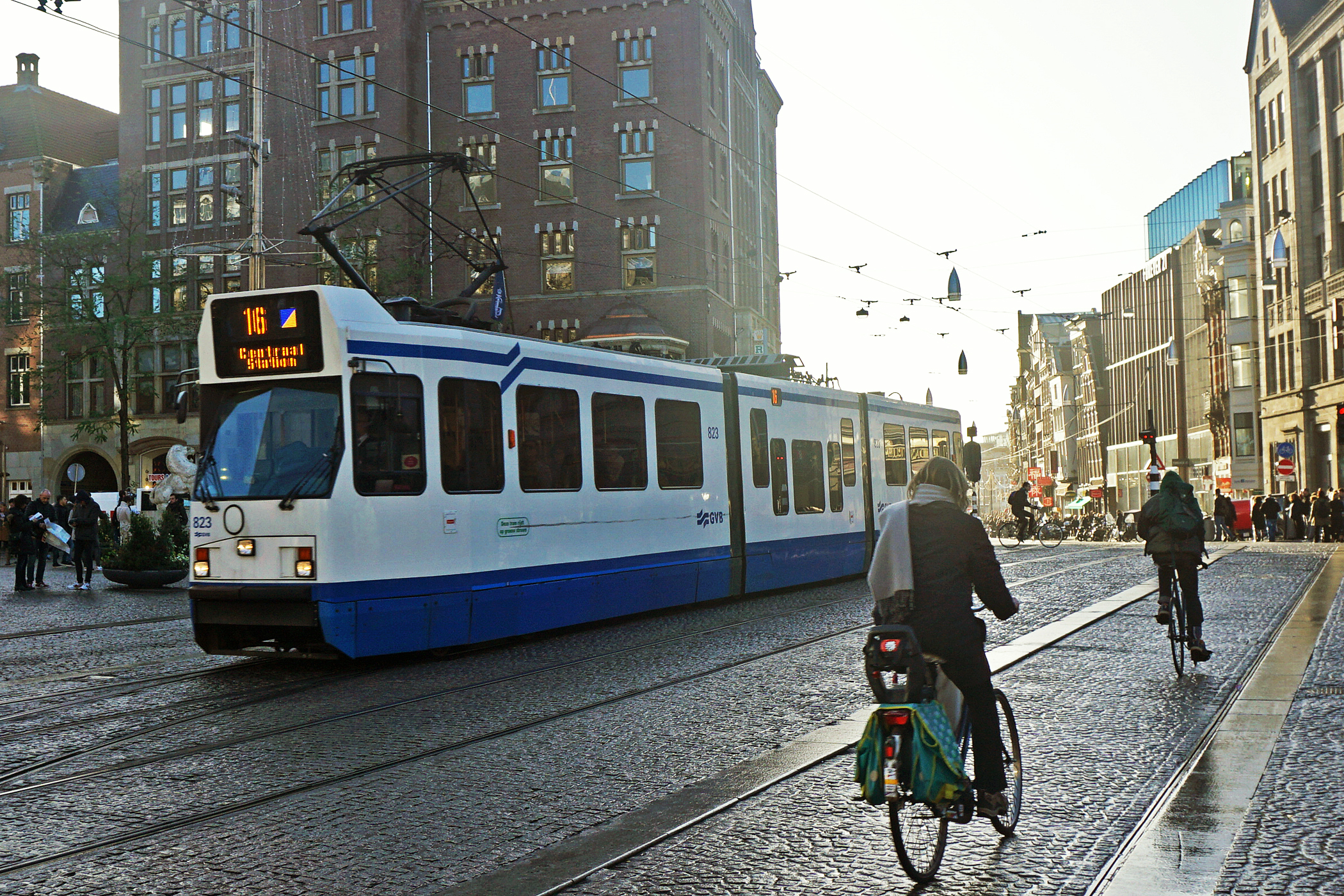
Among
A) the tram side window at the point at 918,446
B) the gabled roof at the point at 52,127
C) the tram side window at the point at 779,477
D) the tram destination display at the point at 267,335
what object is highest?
the gabled roof at the point at 52,127

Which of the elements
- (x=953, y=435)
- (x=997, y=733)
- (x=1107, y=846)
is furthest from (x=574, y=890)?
(x=953, y=435)

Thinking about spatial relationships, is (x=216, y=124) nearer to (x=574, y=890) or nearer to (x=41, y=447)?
(x=41, y=447)

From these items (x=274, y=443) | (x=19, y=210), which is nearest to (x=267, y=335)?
(x=274, y=443)

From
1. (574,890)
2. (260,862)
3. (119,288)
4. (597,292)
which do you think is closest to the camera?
(574,890)

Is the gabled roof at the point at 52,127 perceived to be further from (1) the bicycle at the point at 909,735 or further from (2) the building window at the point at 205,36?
(1) the bicycle at the point at 909,735

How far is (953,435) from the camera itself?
2484 cm

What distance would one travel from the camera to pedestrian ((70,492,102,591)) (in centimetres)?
2423

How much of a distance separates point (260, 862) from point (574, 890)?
1305 mm

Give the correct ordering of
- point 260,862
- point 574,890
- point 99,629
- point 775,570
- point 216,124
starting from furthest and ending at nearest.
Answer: point 216,124 → point 775,570 → point 99,629 → point 260,862 → point 574,890

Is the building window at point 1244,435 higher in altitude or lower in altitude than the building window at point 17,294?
lower

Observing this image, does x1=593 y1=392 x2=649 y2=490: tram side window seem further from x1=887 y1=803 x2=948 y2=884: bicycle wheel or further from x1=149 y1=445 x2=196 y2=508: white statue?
x1=149 y1=445 x2=196 y2=508: white statue

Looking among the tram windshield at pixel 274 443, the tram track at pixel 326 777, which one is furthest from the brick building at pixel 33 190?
the tram track at pixel 326 777

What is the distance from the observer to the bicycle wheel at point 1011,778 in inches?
205

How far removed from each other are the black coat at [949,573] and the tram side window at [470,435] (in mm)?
7182
